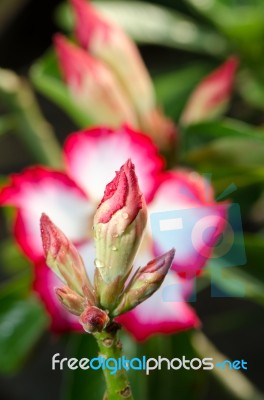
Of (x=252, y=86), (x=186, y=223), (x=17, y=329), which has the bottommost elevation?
(x=17, y=329)

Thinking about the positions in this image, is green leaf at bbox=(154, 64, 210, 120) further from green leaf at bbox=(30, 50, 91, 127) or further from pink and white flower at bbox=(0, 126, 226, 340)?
pink and white flower at bbox=(0, 126, 226, 340)

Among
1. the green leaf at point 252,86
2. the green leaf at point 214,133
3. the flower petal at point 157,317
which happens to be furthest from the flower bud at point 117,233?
the green leaf at point 252,86

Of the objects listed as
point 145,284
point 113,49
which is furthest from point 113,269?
point 113,49

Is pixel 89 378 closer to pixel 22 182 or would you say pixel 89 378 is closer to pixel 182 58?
pixel 22 182

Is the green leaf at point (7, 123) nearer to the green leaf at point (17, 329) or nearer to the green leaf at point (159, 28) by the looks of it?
the green leaf at point (17, 329)

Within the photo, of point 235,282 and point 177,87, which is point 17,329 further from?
point 177,87

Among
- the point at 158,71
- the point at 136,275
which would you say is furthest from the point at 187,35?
the point at 136,275
